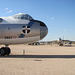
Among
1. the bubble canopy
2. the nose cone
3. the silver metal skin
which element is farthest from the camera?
the bubble canopy

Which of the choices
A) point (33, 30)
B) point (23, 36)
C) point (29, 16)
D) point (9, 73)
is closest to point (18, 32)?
point (23, 36)

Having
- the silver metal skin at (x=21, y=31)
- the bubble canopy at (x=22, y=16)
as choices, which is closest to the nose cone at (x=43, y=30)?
the silver metal skin at (x=21, y=31)

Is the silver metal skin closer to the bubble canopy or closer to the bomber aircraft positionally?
the bomber aircraft

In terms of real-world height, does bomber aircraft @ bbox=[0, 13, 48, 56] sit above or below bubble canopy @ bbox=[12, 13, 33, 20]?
below

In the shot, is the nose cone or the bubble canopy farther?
the bubble canopy

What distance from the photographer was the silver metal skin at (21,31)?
16297 millimetres

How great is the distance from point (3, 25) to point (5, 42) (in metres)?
2.19

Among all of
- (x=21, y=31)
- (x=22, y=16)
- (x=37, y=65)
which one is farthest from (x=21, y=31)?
(x=37, y=65)

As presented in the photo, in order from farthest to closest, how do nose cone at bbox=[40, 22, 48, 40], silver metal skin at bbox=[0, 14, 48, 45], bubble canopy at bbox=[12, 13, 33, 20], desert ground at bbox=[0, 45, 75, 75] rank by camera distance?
bubble canopy at bbox=[12, 13, 33, 20] → nose cone at bbox=[40, 22, 48, 40] → silver metal skin at bbox=[0, 14, 48, 45] → desert ground at bbox=[0, 45, 75, 75]

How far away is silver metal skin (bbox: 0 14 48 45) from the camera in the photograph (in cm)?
→ 1630

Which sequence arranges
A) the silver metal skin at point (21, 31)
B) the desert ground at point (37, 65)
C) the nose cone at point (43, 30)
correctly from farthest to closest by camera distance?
the nose cone at point (43, 30) < the silver metal skin at point (21, 31) < the desert ground at point (37, 65)

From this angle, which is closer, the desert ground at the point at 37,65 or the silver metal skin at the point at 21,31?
the desert ground at the point at 37,65

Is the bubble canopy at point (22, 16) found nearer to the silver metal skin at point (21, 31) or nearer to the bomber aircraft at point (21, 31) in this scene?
the bomber aircraft at point (21, 31)

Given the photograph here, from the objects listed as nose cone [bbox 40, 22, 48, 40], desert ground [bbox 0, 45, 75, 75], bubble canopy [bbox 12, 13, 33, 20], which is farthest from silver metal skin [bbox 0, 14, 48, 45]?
desert ground [bbox 0, 45, 75, 75]
